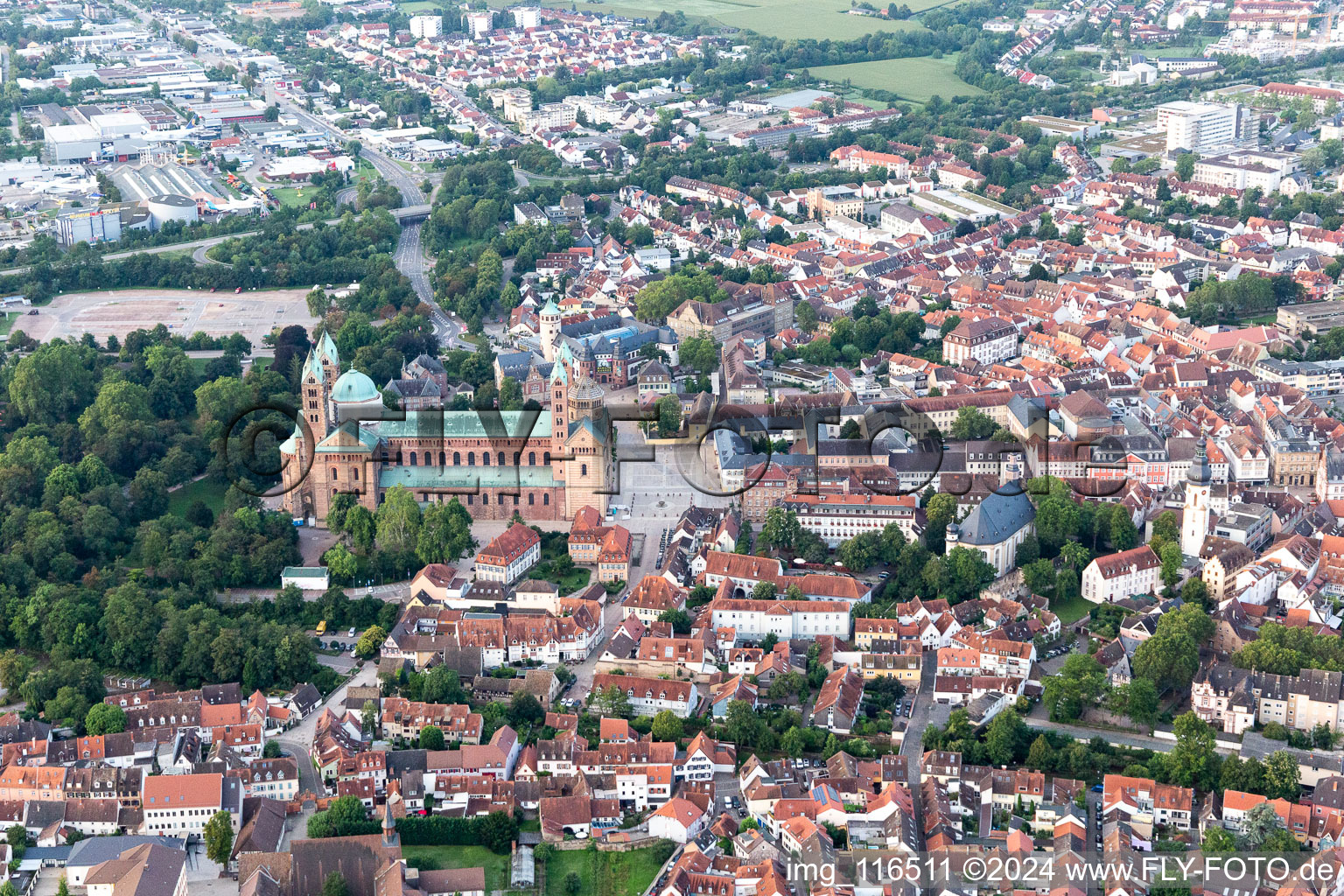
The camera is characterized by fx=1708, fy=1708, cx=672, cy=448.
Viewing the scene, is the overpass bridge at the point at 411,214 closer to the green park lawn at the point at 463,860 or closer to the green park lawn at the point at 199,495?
the green park lawn at the point at 199,495

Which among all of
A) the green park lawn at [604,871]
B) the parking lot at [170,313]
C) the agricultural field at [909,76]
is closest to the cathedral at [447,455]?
the green park lawn at [604,871]

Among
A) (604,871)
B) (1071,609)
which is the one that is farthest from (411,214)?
(604,871)

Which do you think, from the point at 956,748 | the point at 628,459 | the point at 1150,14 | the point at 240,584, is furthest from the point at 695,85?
the point at 956,748

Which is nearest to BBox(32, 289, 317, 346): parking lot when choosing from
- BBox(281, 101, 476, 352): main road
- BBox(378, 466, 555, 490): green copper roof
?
BBox(281, 101, 476, 352): main road

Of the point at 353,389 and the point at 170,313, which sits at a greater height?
the point at 353,389

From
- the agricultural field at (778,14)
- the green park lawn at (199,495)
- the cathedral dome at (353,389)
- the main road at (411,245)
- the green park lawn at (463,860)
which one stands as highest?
the agricultural field at (778,14)

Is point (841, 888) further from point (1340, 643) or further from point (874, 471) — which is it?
point (874, 471)

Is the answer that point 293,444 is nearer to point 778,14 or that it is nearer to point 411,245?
point 411,245
